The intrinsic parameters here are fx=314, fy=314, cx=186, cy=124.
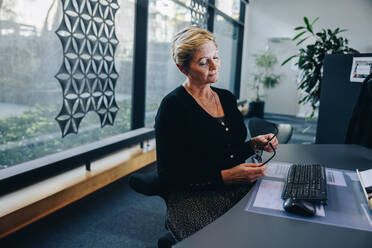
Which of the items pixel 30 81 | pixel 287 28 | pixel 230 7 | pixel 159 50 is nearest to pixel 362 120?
pixel 30 81

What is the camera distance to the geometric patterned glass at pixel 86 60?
2.51 m

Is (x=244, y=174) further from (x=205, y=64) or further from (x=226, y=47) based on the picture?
(x=226, y=47)

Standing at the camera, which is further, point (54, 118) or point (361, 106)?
point (54, 118)

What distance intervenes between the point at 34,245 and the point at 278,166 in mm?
1681

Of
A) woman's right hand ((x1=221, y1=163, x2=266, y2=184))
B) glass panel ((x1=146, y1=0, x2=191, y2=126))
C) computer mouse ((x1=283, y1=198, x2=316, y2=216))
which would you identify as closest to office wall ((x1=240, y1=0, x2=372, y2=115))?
glass panel ((x1=146, y1=0, x2=191, y2=126))

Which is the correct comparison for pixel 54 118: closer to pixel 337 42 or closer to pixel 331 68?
pixel 331 68

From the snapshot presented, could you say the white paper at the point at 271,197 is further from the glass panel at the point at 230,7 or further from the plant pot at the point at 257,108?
the plant pot at the point at 257,108

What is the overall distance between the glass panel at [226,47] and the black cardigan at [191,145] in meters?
5.10

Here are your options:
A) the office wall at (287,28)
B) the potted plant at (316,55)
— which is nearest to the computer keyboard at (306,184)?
the potted plant at (316,55)

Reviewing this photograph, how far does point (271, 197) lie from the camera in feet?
3.79

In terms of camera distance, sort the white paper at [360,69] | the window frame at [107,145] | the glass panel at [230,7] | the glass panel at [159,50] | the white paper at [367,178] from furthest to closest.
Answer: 1. the glass panel at [230,7]
2. the glass panel at [159,50]
3. the white paper at [360,69]
4. the window frame at [107,145]
5. the white paper at [367,178]

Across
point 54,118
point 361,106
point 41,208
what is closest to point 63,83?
point 54,118

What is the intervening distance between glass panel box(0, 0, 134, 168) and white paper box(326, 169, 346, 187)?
2083mm

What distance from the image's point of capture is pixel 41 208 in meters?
2.24
